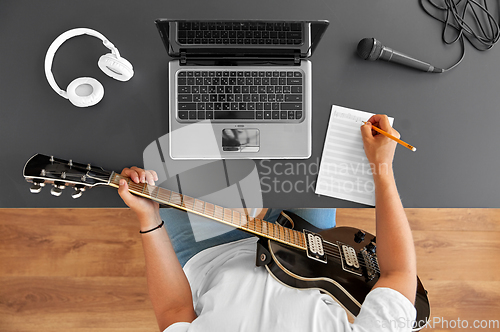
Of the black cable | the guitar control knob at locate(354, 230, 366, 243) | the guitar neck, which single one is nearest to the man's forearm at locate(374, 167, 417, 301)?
the guitar control knob at locate(354, 230, 366, 243)

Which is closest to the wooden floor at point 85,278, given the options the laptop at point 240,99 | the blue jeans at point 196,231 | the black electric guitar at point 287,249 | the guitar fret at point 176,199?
the blue jeans at point 196,231

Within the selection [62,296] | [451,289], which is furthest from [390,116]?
[62,296]

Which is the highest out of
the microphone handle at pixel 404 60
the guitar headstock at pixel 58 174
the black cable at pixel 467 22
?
the black cable at pixel 467 22

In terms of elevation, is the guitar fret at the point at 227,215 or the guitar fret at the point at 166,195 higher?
the guitar fret at the point at 166,195

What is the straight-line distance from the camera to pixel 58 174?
703 millimetres

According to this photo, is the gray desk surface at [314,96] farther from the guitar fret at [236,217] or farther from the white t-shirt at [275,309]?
the white t-shirt at [275,309]

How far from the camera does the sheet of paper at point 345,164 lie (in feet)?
2.68

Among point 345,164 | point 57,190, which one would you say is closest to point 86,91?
point 57,190

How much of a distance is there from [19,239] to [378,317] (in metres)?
1.50

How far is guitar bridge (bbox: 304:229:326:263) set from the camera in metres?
0.82

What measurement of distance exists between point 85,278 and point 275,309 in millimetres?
1030

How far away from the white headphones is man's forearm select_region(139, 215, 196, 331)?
1.19 feet

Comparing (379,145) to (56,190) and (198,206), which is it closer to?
(198,206)

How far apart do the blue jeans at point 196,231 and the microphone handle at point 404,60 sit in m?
0.53
